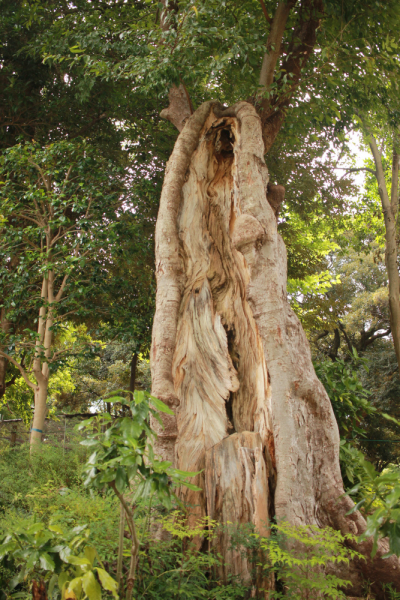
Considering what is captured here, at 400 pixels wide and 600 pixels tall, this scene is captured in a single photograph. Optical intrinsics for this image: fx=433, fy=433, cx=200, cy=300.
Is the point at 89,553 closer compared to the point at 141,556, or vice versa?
→ the point at 89,553

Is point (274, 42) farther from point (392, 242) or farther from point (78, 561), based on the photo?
point (392, 242)

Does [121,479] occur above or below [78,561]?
above

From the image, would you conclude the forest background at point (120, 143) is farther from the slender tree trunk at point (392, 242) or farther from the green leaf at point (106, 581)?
the green leaf at point (106, 581)

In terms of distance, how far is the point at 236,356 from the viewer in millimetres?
4809

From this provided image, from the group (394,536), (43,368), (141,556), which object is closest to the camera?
(394,536)

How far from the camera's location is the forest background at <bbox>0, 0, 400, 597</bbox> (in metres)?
5.57

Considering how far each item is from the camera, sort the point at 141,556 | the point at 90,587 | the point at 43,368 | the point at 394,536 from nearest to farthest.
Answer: the point at 90,587 < the point at 394,536 < the point at 141,556 < the point at 43,368

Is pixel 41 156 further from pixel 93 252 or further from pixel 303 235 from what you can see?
pixel 303 235

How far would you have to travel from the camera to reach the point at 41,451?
5.63 meters

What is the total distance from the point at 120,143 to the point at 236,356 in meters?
6.71

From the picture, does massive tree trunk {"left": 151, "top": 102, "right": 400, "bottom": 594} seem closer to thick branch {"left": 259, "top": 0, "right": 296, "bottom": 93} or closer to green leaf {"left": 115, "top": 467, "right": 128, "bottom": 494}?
thick branch {"left": 259, "top": 0, "right": 296, "bottom": 93}

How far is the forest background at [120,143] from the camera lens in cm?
557

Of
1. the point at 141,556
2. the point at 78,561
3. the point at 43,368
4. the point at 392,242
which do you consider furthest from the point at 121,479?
the point at 392,242

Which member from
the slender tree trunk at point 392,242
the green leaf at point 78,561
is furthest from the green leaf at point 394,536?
the slender tree trunk at point 392,242
